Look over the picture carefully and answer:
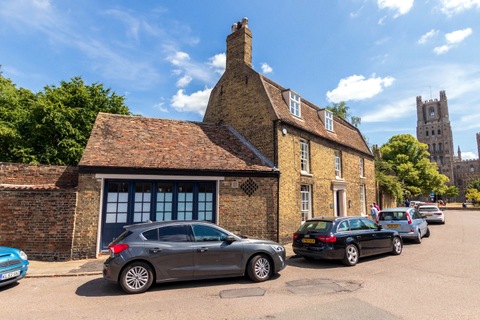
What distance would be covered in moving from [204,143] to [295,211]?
551 cm

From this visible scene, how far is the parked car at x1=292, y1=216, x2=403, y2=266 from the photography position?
8.07 metres

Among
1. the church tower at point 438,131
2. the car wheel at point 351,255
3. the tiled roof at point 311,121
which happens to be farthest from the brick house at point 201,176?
the church tower at point 438,131

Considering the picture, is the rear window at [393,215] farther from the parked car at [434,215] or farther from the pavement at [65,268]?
the pavement at [65,268]

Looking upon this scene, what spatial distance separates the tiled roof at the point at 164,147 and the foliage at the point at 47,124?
8.29 meters

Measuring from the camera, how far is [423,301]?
512 cm

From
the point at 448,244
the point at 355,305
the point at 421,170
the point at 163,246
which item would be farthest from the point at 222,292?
the point at 421,170

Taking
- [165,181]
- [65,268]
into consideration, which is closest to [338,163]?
[165,181]

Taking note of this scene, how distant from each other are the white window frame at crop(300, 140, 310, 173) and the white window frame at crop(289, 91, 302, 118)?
1.72 metres

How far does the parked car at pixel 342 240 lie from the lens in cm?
807

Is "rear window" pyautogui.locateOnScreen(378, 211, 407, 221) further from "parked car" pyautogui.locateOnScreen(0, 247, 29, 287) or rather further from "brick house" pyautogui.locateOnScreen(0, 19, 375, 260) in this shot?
"parked car" pyautogui.locateOnScreen(0, 247, 29, 287)

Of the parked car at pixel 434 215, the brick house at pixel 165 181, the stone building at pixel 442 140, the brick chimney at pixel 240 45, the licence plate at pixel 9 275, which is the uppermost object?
the stone building at pixel 442 140

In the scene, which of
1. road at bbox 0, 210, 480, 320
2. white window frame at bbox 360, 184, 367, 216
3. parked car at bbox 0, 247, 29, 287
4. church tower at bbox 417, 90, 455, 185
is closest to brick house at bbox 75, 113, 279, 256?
parked car at bbox 0, 247, 29, 287

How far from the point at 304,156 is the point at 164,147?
7.43 metres

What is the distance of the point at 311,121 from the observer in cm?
1611
